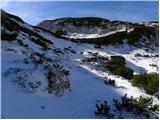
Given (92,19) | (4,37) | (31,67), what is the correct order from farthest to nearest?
1. (92,19)
2. (4,37)
3. (31,67)

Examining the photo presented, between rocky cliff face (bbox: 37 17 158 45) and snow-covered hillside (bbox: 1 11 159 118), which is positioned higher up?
rocky cliff face (bbox: 37 17 158 45)

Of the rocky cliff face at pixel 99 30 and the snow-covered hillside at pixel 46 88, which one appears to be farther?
the rocky cliff face at pixel 99 30

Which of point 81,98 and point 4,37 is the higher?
point 4,37

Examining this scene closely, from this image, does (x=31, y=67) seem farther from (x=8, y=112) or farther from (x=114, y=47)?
(x=114, y=47)

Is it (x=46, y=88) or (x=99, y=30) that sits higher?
(x=99, y=30)

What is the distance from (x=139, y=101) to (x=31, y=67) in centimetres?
417

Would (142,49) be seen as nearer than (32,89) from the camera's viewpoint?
No

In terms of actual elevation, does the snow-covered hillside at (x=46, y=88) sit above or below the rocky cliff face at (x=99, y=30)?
below

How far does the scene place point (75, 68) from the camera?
56.1 feet

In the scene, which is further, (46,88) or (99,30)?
(99,30)

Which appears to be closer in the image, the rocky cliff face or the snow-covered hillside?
the snow-covered hillside

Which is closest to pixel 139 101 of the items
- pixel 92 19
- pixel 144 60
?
pixel 144 60

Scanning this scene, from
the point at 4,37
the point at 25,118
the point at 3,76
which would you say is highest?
the point at 4,37

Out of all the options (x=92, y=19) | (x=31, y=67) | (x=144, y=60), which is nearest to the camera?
(x=31, y=67)
